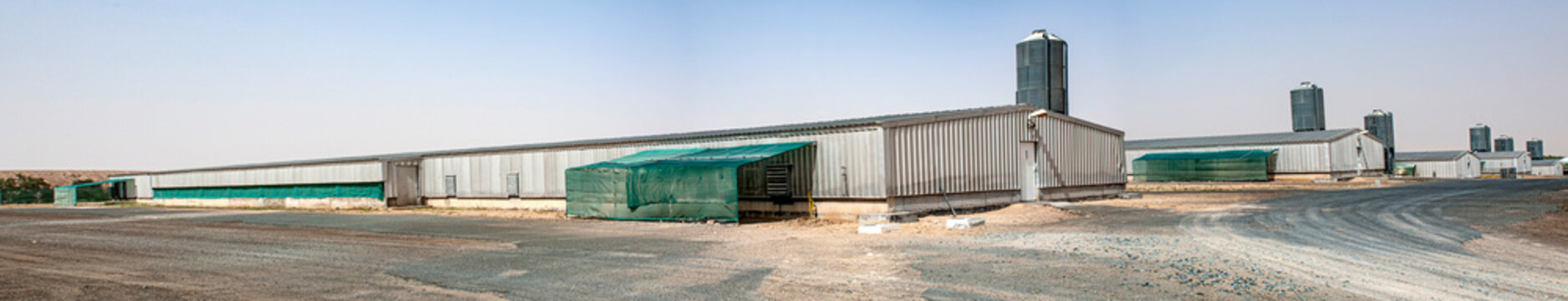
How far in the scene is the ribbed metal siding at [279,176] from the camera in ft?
125

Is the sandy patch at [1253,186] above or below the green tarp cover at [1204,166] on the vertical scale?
below

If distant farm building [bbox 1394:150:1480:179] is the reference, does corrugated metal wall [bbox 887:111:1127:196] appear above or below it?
above

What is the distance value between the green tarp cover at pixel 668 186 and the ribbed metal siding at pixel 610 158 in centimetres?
80

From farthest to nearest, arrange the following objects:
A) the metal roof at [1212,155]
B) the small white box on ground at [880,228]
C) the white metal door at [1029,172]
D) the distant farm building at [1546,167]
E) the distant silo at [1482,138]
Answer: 1. the distant silo at [1482,138]
2. the distant farm building at [1546,167]
3. the metal roof at [1212,155]
4. the white metal door at [1029,172]
5. the small white box on ground at [880,228]

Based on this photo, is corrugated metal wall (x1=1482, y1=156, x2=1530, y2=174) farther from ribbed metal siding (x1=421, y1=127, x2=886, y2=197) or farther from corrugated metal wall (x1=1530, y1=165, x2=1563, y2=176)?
ribbed metal siding (x1=421, y1=127, x2=886, y2=197)

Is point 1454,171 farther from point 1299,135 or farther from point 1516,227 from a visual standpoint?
point 1516,227

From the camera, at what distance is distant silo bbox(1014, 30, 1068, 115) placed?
38.5m

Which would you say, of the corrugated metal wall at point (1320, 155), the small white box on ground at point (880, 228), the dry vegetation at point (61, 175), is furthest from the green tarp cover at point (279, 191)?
the dry vegetation at point (61, 175)

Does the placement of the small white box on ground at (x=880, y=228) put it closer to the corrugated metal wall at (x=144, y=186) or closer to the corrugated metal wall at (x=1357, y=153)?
the corrugated metal wall at (x=1357, y=153)

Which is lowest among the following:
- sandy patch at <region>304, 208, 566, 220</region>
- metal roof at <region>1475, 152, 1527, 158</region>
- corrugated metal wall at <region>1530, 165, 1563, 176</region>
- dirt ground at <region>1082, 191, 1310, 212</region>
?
corrugated metal wall at <region>1530, 165, 1563, 176</region>

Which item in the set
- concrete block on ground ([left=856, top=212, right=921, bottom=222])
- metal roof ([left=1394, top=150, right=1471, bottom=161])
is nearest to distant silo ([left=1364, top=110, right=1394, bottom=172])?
metal roof ([left=1394, top=150, right=1471, bottom=161])

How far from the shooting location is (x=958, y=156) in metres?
24.0

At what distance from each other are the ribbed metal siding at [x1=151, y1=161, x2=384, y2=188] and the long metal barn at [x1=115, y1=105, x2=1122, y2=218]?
0.26 feet

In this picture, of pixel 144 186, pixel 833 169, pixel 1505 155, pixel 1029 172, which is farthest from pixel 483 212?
pixel 1505 155
